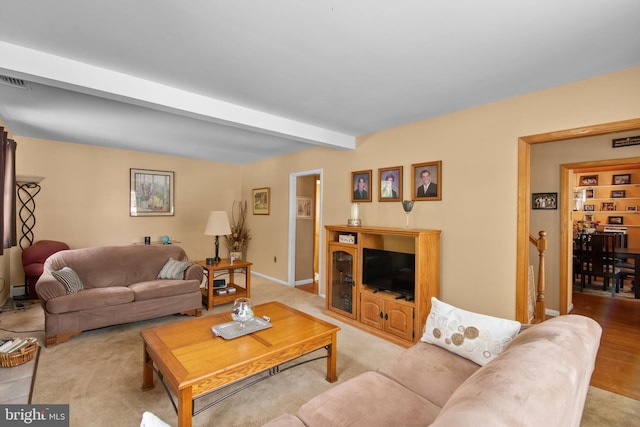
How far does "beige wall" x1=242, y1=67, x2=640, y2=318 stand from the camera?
2423 millimetres

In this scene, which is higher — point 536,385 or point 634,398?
point 536,385

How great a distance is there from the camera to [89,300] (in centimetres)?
305

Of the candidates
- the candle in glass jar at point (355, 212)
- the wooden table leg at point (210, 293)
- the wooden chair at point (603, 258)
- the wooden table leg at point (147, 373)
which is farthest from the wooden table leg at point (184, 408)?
the wooden chair at point (603, 258)

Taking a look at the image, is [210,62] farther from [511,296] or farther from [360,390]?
[511,296]

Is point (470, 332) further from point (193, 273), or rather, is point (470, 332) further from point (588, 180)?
point (588, 180)

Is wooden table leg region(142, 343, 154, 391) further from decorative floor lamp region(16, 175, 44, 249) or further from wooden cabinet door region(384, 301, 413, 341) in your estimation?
decorative floor lamp region(16, 175, 44, 249)

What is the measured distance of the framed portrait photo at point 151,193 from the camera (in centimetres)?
559

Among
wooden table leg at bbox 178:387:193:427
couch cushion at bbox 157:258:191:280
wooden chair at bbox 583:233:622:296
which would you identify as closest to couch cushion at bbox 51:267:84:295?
couch cushion at bbox 157:258:191:280

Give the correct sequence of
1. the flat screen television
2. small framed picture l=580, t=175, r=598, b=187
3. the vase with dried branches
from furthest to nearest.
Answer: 1. the vase with dried branches
2. small framed picture l=580, t=175, r=598, b=187
3. the flat screen television

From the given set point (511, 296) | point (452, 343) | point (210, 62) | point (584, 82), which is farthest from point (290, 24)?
point (511, 296)

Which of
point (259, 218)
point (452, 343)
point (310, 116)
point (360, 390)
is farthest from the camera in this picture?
point (259, 218)

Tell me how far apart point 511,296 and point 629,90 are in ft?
6.07

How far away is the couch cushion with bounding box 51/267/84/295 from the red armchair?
1.28m

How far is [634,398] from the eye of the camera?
2.17m
